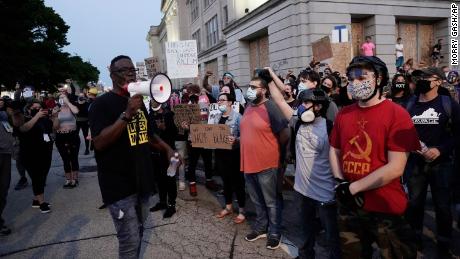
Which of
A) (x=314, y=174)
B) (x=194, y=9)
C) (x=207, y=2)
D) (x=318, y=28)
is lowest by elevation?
(x=314, y=174)

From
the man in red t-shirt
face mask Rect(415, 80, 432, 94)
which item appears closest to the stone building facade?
face mask Rect(415, 80, 432, 94)

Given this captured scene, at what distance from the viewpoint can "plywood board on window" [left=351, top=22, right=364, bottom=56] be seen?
17375 millimetres

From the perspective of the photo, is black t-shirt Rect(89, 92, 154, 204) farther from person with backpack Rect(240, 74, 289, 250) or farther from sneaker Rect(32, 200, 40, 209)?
sneaker Rect(32, 200, 40, 209)

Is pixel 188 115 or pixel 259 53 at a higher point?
pixel 259 53

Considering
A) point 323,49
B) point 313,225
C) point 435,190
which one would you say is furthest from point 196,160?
point 435,190

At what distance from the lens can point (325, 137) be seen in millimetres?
3518

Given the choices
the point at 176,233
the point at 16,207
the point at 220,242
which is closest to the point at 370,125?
the point at 220,242

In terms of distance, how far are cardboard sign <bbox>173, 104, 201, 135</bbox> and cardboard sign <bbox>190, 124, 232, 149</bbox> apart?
479mm

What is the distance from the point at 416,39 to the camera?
1933 cm

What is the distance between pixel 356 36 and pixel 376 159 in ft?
53.5

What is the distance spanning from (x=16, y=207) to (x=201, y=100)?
3.99m

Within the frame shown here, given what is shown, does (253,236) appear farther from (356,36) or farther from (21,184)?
(356,36)

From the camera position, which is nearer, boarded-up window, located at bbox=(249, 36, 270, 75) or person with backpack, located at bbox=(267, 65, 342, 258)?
person with backpack, located at bbox=(267, 65, 342, 258)

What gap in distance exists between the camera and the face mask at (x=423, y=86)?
3.94 metres
